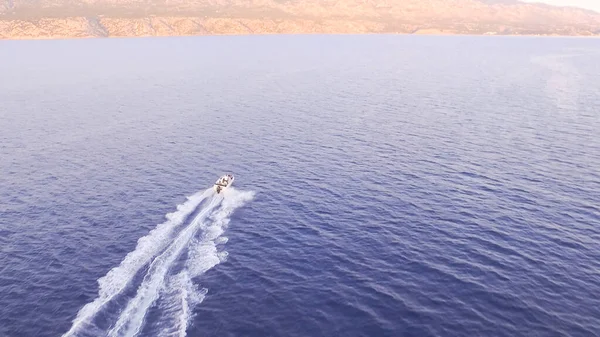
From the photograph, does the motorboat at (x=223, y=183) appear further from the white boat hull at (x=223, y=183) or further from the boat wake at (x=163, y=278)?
the boat wake at (x=163, y=278)

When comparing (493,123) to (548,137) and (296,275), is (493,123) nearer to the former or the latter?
(548,137)

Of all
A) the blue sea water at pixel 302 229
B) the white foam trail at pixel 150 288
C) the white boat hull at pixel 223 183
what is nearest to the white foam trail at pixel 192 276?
the blue sea water at pixel 302 229

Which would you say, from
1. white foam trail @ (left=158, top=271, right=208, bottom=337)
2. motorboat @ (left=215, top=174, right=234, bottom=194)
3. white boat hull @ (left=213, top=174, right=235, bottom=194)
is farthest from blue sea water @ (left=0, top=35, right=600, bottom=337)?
motorboat @ (left=215, top=174, right=234, bottom=194)

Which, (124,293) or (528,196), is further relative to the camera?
(528,196)

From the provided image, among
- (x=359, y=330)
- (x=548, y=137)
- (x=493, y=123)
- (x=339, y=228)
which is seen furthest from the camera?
(x=493, y=123)

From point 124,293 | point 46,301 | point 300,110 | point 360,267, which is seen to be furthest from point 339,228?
point 300,110

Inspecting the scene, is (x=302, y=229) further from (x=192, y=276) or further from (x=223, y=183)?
(x=223, y=183)
